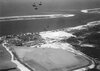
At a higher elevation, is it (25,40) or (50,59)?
(50,59)

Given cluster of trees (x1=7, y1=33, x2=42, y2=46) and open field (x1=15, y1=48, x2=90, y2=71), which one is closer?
open field (x1=15, y1=48, x2=90, y2=71)

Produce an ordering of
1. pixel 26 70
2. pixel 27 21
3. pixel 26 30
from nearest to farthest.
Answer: pixel 26 70, pixel 26 30, pixel 27 21

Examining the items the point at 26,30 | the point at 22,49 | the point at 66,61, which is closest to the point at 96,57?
the point at 66,61

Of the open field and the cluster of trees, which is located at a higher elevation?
the open field

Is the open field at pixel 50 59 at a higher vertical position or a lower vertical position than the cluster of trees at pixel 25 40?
higher

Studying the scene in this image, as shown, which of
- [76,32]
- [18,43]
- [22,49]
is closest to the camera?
[22,49]

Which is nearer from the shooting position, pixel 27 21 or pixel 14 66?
pixel 14 66

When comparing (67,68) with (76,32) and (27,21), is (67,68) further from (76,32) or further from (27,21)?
(27,21)

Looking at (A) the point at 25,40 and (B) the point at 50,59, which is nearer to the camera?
(B) the point at 50,59

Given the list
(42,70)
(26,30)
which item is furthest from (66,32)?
(42,70)

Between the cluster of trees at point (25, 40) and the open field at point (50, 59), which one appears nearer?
the open field at point (50, 59)
